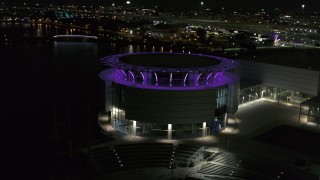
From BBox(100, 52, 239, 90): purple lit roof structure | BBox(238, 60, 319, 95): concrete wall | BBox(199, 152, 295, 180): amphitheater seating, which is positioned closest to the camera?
BBox(199, 152, 295, 180): amphitheater seating

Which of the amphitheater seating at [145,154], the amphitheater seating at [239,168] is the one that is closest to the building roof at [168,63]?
the amphitheater seating at [145,154]

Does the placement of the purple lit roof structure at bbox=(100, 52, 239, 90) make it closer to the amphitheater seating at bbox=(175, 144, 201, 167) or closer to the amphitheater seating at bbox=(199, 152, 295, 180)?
the amphitheater seating at bbox=(175, 144, 201, 167)

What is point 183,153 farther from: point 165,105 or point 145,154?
point 165,105

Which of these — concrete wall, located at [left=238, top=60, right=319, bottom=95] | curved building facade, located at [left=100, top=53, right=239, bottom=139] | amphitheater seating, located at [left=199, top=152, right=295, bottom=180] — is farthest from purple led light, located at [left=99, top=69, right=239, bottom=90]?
concrete wall, located at [left=238, top=60, right=319, bottom=95]

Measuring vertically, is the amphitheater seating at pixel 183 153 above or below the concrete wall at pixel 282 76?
below

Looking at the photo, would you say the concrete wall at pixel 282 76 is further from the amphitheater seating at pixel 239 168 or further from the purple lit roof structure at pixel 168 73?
the amphitheater seating at pixel 239 168

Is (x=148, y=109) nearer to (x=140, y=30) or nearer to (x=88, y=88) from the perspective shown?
(x=88, y=88)

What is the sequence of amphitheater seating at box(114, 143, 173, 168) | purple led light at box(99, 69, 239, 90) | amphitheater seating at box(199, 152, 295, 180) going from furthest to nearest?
purple led light at box(99, 69, 239, 90)
amphitheater seating at box(114, 143, 173, 168)
amphitheater seating at box(199, 152, 295, 180)

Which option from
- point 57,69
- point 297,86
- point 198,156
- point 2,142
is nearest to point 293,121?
point 297,86
